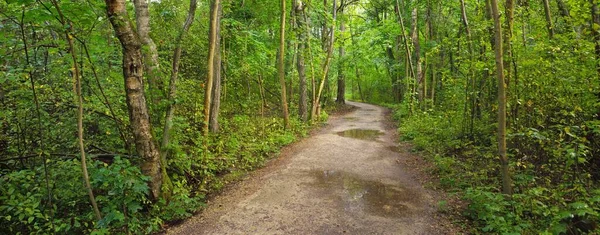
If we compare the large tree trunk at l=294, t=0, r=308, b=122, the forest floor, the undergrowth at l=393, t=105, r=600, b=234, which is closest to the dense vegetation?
the undergrowth at l=393, t=105, r=600, b=234

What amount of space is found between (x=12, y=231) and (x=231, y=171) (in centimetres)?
396

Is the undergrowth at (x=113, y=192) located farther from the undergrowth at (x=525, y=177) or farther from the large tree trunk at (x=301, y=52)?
the large tree trunk at (x=301, y=52)

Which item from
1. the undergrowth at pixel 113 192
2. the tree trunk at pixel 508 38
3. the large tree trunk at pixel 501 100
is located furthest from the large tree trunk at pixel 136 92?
the tree trunk at pixel 508 38

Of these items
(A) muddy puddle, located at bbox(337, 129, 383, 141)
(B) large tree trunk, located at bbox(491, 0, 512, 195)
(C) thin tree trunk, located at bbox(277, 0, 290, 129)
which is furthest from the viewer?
(A) muddy puddle, located at bbox(337, 129, 383, 141)

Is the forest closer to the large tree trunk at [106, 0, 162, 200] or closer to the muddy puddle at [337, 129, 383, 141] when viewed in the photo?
the large tree trunk at [106, 0, 162, 200]

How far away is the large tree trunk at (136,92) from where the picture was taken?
4.49m

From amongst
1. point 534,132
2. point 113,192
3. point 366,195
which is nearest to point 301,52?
point 366,195

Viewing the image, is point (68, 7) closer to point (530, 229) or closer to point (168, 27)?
point (168, 27)

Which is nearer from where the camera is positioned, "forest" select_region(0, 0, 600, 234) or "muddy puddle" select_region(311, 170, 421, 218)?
"forest" select_region(0, 0, 600, 234)

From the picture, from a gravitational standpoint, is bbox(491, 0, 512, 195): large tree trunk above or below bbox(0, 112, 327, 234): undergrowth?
above

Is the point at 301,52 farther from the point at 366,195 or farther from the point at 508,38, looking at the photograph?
the point at 366,195

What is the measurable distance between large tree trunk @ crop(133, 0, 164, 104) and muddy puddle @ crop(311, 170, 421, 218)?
3622 mm

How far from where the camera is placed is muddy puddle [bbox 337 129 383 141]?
38.2ft

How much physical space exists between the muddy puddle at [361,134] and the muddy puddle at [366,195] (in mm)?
4537
